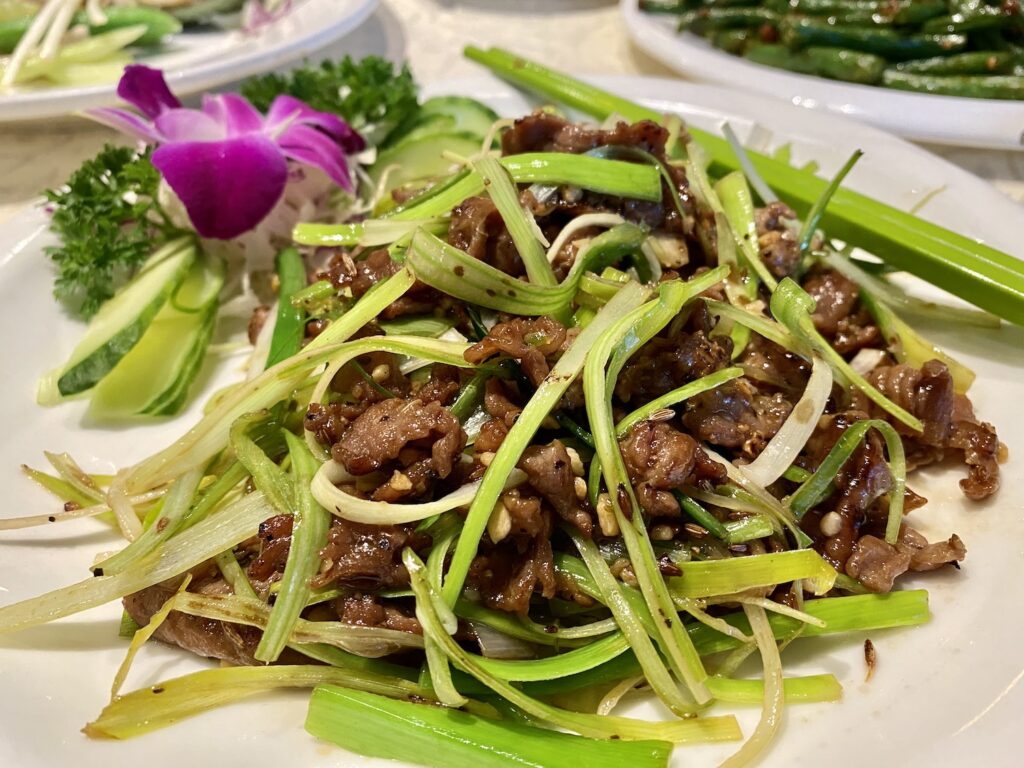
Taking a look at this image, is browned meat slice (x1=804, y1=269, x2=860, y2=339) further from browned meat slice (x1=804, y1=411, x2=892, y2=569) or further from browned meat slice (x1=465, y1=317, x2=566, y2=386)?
browned meat slice (x1=465, y1=317, x2=566, y2=386)

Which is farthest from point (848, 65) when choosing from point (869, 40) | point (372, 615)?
point (372, 615)

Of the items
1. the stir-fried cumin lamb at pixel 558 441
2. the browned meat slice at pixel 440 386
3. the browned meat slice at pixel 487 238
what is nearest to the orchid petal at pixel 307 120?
the stir-fried cumin lamb at pixel 558 441

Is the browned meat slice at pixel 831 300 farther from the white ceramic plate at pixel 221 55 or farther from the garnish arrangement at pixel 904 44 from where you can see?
the white ceramic plate at pixel 221 55

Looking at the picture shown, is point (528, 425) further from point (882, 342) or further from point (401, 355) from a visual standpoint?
→ point (882, 342)

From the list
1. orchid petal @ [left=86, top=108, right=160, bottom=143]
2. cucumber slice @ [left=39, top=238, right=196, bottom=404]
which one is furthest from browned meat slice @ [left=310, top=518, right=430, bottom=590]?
orchid petal @ [left=86, top=108, right=160, bottom=143]

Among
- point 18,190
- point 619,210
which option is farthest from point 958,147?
point 18,190

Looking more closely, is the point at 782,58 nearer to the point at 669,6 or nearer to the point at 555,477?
the point at 669,6
